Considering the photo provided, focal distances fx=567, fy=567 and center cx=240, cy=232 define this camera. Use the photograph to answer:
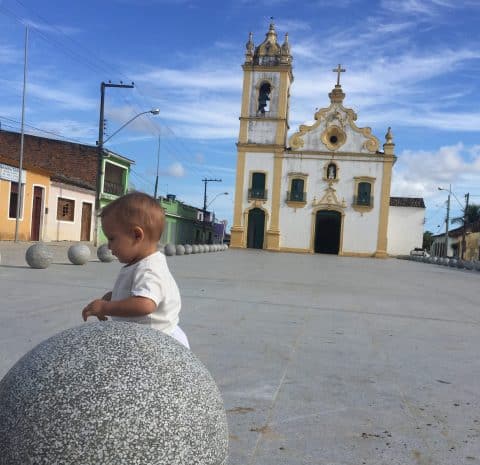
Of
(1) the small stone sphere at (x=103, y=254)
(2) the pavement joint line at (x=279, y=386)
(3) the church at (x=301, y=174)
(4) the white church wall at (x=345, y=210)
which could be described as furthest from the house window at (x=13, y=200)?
(2) the pavement joint line at (x=279, y=386)

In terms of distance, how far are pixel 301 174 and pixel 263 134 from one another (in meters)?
4.17

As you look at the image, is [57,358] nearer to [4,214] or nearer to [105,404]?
[105,404]

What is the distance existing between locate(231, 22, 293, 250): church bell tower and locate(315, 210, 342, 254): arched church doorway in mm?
3492

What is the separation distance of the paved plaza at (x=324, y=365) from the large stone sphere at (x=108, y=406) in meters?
1.00

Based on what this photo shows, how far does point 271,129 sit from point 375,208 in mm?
9733

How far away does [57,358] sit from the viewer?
2135mm

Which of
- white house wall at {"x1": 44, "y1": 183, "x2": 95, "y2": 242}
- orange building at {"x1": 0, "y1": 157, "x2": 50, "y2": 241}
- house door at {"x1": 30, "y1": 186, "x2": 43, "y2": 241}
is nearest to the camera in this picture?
orange building at {"x1": 0, "y1": 157, "x2": 50, "y2": 241}

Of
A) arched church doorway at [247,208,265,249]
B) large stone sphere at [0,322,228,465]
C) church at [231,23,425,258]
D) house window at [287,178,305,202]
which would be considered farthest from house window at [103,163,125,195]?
large stone sphere at [0,322,228,465]

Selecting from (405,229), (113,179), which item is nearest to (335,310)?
(113,179)

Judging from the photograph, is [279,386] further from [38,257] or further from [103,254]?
[103,254]

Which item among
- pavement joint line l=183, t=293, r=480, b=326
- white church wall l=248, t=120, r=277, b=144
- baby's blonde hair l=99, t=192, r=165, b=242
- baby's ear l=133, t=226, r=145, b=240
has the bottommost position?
pavement joint line l=183, t=293, r=480, b=326

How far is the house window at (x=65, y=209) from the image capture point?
32.2 metres

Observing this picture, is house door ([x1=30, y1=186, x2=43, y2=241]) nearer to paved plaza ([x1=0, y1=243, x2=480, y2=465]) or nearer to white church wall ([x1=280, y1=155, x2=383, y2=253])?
white church wall ([x1=280, y1=155, x2=383, y2=253])

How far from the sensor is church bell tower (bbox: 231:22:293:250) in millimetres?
42500
